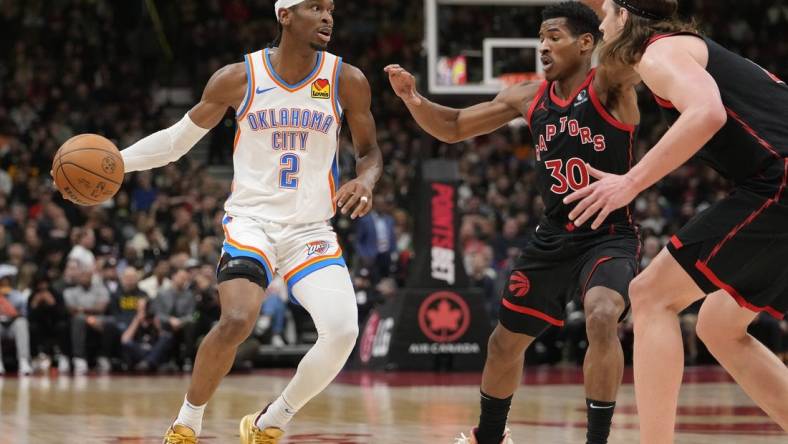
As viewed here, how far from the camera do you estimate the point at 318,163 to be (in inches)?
245

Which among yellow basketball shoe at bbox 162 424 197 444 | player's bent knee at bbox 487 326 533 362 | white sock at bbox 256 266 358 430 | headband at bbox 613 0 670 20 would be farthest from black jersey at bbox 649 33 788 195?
yellow basketball shoe at bbox 162 424 197 444

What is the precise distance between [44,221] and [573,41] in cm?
1132

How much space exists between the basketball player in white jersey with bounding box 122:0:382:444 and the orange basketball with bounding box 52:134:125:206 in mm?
257

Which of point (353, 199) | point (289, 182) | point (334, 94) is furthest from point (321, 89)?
point (353, 199)

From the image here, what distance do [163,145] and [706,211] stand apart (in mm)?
3014

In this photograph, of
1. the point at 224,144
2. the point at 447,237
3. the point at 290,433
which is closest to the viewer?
the point at 290,433

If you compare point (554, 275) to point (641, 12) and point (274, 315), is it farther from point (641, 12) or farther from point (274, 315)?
point (274, 315)

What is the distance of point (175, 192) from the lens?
17.9 meters

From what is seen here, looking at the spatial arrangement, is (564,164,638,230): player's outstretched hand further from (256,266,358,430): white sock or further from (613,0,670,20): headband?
(256,266,358,430): white sock

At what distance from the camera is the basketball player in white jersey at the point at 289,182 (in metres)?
5.90

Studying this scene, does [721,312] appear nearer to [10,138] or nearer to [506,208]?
[506,208]

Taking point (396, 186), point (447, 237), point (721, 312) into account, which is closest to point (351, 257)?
point (396, 186)

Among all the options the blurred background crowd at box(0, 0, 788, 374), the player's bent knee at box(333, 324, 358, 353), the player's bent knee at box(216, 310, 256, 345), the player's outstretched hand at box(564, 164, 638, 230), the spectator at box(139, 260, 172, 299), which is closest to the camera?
the player's outstretched hand at box(564, 164, 638, 230)

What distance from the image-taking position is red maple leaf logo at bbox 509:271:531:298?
599 centimetres
